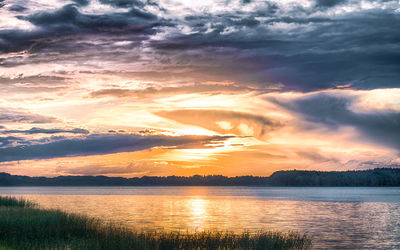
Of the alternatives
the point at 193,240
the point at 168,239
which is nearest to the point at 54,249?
the point at 168,239

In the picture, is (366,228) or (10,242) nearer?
(10,242)

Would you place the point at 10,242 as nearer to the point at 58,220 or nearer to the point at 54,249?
the point at 54,249

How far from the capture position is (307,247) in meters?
34.2

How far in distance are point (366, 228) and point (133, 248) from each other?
37259 mm

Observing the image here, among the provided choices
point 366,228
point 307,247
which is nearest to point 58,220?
point 307,247

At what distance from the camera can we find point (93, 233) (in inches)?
1326

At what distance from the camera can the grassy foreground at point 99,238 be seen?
1059 inches

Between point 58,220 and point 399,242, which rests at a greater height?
point 58,220

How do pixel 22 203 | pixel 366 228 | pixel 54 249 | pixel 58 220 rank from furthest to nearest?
pixel 22 203, pixel 366 228, pixel 58 220, pixel 54 249

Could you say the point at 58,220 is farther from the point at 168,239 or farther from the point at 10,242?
the point at 168,239

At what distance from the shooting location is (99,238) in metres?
29.8

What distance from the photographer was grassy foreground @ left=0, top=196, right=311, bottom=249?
26911mm

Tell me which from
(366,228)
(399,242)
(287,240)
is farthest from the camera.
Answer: (366,228)

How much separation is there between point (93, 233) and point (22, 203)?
35.7 meters
